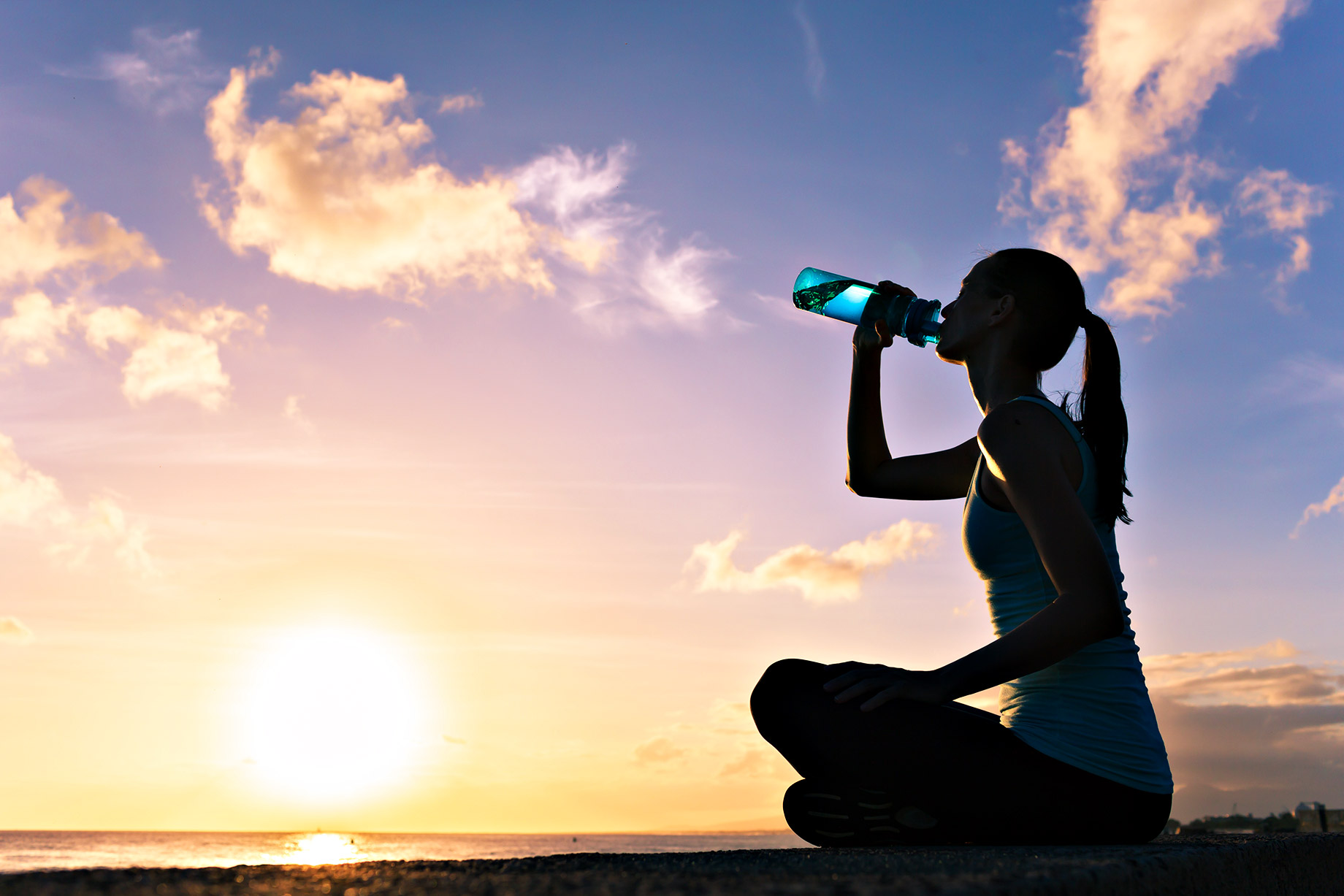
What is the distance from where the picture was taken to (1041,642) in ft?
7.14

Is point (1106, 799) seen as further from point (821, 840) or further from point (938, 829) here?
point (821, 840)

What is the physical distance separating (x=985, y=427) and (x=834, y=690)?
818mm

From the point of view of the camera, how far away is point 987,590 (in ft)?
8.79

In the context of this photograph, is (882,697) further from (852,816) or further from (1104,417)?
(1104,417)

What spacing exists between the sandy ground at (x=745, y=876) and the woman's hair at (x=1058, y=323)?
4.43ft

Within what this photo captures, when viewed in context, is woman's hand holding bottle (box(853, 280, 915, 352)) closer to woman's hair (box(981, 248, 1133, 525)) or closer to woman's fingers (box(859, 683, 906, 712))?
woman's hair (box(981, 248, 1133, 525))

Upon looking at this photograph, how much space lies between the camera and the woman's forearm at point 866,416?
380 cm

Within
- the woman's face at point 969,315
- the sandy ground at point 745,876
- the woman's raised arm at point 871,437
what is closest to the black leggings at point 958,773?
the sandy ground at point 745,876

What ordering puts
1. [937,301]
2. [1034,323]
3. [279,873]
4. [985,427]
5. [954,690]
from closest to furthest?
[279,873]
[954,690]
[985,427]
[1034,323]
[937,301]

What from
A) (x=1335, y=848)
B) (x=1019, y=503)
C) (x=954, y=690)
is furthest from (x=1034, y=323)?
(x=1335, y=848)

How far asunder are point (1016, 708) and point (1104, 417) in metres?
0.94

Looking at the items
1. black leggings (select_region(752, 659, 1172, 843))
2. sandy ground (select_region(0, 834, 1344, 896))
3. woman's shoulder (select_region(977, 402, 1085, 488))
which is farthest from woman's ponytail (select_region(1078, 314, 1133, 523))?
sandy ground (select_region(0, 834, 1344, 896))

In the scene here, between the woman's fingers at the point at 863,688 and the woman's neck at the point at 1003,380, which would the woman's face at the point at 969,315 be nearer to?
the woman's neck at the point at 1003,380

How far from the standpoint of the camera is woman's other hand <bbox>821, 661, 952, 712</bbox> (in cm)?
223
